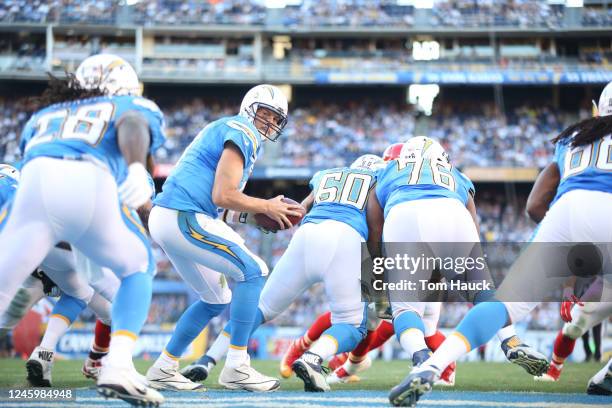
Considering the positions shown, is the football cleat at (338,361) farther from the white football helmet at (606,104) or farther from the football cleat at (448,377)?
the white football helmet at (606,104)

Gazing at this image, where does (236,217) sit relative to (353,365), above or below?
above

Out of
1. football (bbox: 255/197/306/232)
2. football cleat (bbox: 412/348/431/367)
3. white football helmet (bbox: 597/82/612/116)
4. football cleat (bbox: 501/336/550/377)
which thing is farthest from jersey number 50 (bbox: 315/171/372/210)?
white football helmet (bbox: 597/82/612/116)

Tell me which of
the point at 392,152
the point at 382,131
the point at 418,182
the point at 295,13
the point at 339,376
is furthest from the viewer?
the point at 295,13

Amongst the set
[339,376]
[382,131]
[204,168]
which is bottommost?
[339,376]

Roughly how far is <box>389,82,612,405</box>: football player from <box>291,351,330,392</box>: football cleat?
3.86ft

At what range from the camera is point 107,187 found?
3.60m

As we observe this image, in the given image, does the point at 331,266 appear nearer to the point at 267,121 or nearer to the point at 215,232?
the point at 215,232

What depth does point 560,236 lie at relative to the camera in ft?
14.3

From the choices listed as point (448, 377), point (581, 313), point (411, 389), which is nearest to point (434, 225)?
point (581, 313)

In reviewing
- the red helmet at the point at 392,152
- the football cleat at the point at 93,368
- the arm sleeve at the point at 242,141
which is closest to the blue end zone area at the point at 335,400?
the football cleat at the point at 93,368

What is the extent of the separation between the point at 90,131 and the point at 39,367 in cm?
241

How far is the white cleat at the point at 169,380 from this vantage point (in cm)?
502

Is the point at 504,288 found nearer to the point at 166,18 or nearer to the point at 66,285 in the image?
the point at 66,285

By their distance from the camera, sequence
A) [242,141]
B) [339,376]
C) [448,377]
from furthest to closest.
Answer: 1. [339,376]
2. [448,377]
3. [242,141]
